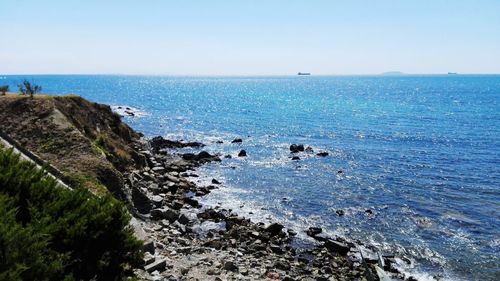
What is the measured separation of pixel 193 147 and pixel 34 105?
2861cm

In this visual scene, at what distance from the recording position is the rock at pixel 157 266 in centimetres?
1596

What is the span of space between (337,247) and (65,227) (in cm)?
1708

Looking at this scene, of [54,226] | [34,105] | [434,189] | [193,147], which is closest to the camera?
[54,226]

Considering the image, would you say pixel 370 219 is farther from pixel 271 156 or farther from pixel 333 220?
pixel 271 156

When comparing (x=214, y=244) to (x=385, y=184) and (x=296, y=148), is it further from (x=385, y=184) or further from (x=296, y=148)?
(x=296, y=148)

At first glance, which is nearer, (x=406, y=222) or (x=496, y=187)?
(x=406, y=222)

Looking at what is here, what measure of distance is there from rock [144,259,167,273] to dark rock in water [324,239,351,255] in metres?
10.6

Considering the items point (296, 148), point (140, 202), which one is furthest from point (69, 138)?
point (296, 148)

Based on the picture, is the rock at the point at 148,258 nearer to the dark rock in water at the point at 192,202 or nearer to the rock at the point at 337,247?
the rock at the point at 337,247

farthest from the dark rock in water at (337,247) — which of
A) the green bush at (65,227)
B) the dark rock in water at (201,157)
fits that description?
the dark rock in water at (201,157)

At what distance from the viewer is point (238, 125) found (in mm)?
79062

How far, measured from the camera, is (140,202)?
1024 inches

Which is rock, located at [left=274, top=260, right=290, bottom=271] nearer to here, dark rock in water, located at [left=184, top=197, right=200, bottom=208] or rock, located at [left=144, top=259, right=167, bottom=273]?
rock, located at [left=144, top=259, right=167, bottom=273]

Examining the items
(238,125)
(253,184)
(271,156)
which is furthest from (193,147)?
(238,125)
